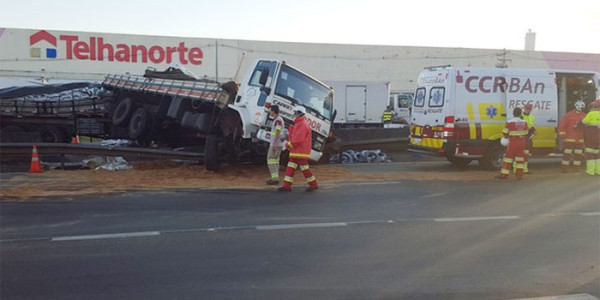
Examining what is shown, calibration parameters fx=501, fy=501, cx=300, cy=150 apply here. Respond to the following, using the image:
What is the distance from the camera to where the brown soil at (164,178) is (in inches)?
340

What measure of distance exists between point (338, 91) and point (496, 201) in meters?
17.9

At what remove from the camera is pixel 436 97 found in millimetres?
11641

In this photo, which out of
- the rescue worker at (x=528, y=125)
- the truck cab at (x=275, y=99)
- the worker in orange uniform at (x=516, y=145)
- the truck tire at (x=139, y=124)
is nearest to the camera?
the truck cab at (x=275, y=99)

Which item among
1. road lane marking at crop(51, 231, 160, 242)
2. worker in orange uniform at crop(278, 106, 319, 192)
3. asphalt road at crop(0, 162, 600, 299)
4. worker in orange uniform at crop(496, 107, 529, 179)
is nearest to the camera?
asphalt road at crop(0, 162, 600, 299)

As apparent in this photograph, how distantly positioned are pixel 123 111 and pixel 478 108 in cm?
898

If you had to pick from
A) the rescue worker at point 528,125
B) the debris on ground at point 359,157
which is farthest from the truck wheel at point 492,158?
the debris on ground at point 359,157

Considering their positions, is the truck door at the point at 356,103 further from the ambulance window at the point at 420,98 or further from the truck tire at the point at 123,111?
the truck tire at the point at 123,111

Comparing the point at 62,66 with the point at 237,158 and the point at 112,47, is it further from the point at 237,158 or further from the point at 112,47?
the point at 237,158

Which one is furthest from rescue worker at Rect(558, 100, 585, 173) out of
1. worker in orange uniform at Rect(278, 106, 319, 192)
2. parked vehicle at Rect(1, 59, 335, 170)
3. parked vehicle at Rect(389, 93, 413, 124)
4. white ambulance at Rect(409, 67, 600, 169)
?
parked vehicle at Rect(389, 93, 413, 124)

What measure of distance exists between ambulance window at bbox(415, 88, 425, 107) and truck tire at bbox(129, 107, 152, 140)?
6.72 m

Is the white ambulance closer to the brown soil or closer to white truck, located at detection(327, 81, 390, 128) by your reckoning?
the brown soil

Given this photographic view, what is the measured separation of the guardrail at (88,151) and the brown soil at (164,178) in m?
0.32

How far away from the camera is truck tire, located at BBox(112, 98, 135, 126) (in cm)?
1321

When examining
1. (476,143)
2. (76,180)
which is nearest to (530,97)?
(476,143)
